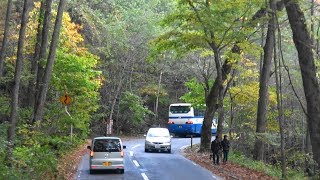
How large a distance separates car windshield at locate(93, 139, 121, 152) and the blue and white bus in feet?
99.7

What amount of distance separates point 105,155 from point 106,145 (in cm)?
47

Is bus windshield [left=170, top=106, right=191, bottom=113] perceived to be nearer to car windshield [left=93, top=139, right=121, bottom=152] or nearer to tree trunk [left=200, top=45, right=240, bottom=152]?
tree trunk [left=200, top=45, right=240, bottom=152]

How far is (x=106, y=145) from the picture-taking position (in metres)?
19.6

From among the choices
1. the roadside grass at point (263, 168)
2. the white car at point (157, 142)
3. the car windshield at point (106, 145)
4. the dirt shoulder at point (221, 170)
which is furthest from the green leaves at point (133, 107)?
the car windshield at point (106, 145)

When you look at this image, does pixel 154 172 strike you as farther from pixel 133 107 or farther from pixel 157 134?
pixel 133 107

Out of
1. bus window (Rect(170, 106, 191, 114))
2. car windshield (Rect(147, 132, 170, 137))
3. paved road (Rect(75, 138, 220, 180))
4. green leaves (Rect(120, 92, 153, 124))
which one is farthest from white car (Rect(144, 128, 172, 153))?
bus window (Rect(170, 106, 191, 114))

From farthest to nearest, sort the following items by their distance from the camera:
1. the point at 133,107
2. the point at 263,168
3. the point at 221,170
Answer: the point at 133,107
the point at 263,168
the point at 221,170

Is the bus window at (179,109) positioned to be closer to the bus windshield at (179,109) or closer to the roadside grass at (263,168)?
the bus windshield at (179,109)

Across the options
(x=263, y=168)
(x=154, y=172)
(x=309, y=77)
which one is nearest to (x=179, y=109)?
(x=263, y=168)

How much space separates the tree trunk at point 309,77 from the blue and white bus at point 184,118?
128ft

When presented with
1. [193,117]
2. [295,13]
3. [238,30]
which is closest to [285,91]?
[193,117]

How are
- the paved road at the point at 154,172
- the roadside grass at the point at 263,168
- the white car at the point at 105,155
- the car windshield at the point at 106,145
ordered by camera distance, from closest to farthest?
the roadside grass at the point at 263,168 → the paved road at the point at 154,172 → the white car at the point at 105,155 → the car windshield at the point at 106,145

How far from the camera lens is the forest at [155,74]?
1606 centimetres

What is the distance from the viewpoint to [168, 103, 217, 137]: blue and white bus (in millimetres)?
50219
